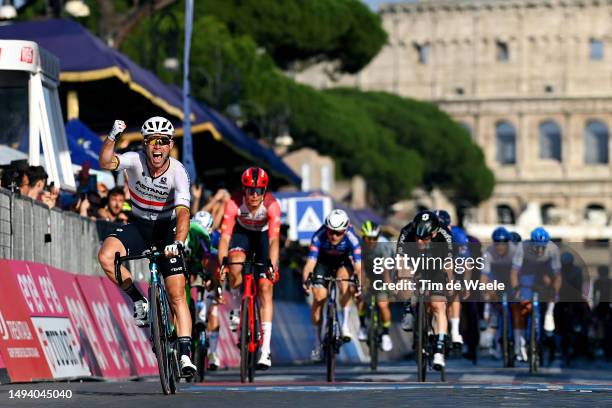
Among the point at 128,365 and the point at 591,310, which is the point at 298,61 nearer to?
the point at 591,310

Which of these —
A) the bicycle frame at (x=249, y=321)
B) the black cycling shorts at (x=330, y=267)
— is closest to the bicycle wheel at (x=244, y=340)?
the bicycle frame at (x=249, y=321)

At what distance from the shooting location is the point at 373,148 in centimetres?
8306

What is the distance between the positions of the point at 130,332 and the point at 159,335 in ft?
17.9

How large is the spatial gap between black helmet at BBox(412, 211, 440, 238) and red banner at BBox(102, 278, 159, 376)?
2.58 meters

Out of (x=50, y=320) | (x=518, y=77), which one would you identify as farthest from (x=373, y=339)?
(x=518, y=77)

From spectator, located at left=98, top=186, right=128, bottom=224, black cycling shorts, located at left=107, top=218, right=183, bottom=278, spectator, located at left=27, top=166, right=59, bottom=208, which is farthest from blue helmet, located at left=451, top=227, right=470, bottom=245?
black cycling shorts, located at left=107, top=218, right=183, bottom=278

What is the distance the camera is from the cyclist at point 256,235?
15.8m

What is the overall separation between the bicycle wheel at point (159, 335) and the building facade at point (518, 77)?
4933 inches

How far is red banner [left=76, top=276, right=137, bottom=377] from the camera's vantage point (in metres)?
16.4

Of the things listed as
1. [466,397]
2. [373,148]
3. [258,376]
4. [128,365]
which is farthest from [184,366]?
[373,148]

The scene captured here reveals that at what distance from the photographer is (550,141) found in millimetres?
142625

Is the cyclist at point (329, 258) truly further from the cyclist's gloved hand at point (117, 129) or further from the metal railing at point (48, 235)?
the cyclist's gloved hand at point (117, 129)

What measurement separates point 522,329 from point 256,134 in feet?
117

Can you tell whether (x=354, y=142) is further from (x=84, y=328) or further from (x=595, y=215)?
(x=84, y=328)
